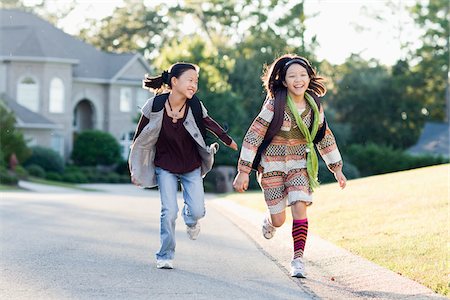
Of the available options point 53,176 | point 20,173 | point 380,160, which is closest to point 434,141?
point 380,160

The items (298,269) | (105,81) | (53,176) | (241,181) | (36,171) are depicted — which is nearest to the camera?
(241,181)

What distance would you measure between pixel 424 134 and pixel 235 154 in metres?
14.7

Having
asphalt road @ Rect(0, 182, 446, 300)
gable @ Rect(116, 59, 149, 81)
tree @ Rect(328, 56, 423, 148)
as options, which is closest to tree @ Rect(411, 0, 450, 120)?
tree @ Rect(328, 56, 423, 148)

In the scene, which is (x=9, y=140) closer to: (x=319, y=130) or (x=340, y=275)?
(x=340, y=275)

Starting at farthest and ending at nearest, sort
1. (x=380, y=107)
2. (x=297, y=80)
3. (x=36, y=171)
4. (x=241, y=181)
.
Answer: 1. (x=380, y=107)
2. (x=36, y=171)
3. (x=297, y=80)
4. (x=241, y=181)

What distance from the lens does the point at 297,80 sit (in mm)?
9242

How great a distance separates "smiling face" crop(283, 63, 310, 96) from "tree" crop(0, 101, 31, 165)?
34307mm

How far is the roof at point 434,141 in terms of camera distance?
2175 inches

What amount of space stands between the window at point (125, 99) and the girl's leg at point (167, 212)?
50.0 meters

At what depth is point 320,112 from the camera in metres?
9.36

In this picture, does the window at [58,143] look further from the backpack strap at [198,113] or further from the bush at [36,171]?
the backpack strap at [198,113]

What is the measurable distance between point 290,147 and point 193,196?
109 centimetres

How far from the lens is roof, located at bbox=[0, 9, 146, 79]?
5469 cm

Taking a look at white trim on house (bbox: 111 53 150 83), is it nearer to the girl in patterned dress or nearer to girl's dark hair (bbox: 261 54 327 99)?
girl's dark hair (bbox: 261 54 327 99)
